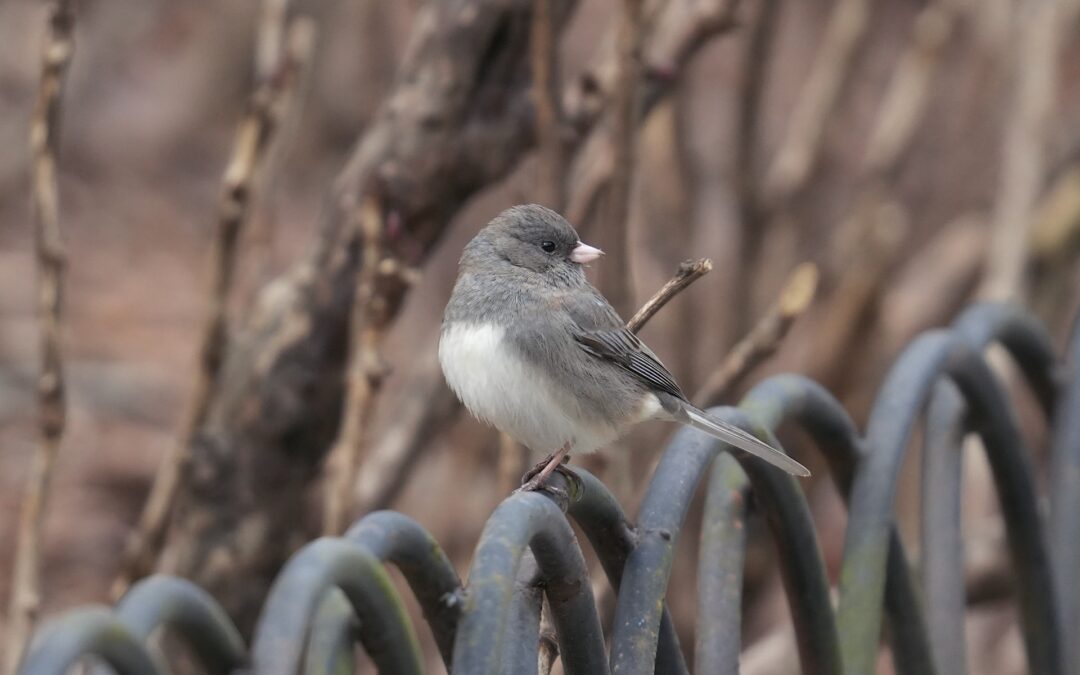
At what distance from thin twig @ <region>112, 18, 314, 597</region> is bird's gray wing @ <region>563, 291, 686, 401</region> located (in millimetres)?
481

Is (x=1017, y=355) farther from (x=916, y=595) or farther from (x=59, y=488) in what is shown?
(x=59, y=488)

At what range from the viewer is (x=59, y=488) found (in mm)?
4039

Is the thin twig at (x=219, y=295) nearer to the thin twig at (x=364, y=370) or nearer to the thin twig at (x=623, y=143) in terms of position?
the thin twig at (x=364, y=370)

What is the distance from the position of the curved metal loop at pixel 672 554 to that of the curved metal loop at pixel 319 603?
0.67 ft

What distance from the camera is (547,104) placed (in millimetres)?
1898

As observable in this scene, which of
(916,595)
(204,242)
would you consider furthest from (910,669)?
(204,242)

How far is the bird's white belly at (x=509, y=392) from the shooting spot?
1.79m

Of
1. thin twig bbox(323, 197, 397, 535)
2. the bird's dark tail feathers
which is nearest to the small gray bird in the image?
thin twig bbox(323, 197, 397, 535)

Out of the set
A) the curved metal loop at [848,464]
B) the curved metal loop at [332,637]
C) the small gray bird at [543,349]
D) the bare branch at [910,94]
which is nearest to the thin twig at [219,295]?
the small gray bird at [543,349]

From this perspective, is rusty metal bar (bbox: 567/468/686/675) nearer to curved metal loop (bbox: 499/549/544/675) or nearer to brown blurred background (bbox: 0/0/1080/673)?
curved metal loop (bbox: 499/549/544/675)

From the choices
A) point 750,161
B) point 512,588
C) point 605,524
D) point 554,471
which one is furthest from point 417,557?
point 750,161

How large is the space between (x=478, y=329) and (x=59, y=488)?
2.58 metres

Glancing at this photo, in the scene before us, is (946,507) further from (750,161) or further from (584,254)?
(750,161)

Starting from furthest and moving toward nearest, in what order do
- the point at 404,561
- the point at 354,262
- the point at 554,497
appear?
1. the point at 354,262
2. the point at 554,497
3. the point at 404,561
